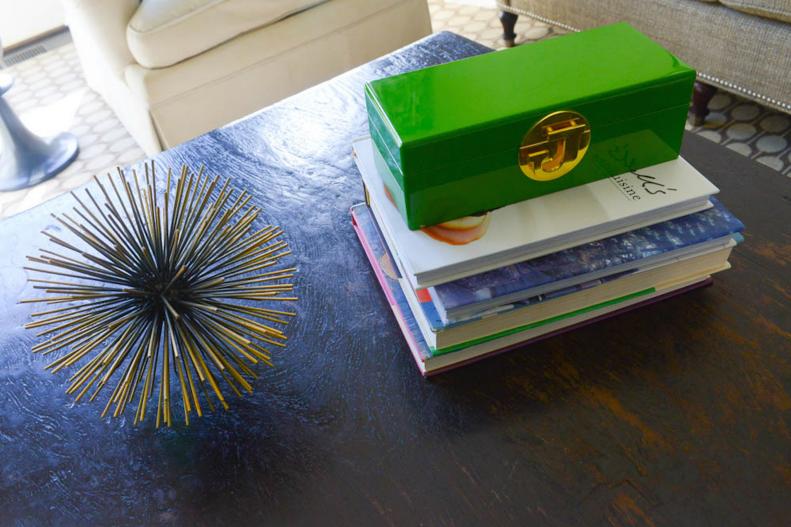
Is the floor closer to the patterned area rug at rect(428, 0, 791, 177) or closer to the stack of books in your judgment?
the patterned area rug at rect(428, 0, 791, 177)

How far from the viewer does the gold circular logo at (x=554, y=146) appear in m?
0.47

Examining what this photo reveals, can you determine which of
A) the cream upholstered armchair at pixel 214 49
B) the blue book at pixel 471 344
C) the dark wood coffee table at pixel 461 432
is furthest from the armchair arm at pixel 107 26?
the blue book at pixel 471 344

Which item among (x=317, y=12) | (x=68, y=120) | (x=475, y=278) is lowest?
(x=68, y=120)

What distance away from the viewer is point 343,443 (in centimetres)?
47

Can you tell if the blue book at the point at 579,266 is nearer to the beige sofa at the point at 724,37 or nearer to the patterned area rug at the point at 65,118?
the beige sofa at the point at 724,37

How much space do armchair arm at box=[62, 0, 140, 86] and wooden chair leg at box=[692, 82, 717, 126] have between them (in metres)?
1.24

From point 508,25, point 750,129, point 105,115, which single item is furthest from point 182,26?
point 750,129

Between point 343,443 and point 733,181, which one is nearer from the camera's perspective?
point 343,443

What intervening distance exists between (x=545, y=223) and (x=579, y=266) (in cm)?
4

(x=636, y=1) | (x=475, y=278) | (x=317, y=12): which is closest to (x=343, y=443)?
(x=475, y=278)

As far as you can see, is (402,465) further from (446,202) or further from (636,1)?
(636,1)

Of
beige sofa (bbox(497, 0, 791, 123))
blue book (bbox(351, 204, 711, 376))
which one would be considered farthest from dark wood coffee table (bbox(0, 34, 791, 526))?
beige sofa (bbox(497, 0, 791, 123))

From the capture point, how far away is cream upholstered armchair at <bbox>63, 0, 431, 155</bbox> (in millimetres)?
1295

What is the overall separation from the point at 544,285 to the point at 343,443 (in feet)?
0.63
